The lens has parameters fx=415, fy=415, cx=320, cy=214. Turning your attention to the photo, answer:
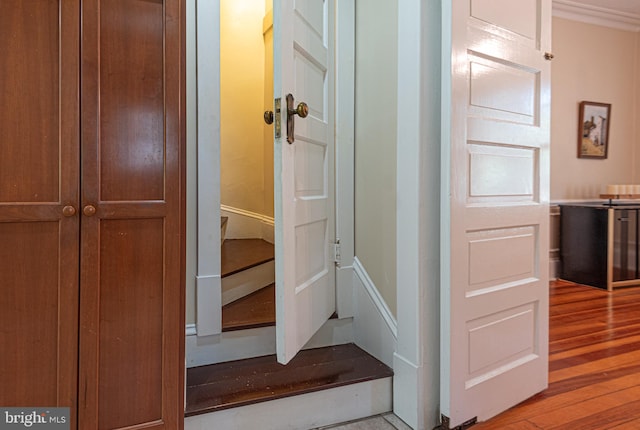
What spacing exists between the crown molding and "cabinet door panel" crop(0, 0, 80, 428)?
15.0ft

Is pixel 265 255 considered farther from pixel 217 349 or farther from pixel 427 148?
pixel 427 148

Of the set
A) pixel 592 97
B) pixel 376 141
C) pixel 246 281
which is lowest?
pixel 246 281

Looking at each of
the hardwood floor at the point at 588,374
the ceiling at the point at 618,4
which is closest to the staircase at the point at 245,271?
the hardwood floor at the point at 588,374

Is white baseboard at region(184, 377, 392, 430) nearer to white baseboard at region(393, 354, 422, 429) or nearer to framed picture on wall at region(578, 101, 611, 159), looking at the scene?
white baseboard at region(393, 354, 422, 429)

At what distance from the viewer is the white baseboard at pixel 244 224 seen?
10.8 feet

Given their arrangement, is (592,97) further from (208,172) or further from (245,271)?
(208,172)

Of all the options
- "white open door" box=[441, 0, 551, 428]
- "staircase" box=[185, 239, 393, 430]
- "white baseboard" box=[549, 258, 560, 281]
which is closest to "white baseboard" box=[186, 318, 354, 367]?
"staircase" box=[185, 239, 393, 430]

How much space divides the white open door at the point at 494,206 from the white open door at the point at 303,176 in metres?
0.55

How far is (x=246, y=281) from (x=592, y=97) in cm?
419

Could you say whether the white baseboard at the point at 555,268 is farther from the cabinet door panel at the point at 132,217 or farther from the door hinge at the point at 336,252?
the cabinet door panel at the point at 132,217

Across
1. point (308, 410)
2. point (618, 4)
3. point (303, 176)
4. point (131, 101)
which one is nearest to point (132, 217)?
point (131, 101)

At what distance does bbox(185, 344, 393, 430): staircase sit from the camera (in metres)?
1.47

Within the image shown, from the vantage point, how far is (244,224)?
Answer: 11.0 ft

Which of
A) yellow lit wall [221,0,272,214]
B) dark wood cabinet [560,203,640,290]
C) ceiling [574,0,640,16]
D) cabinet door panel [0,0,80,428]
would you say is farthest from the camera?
ceiling [574,0,640,16]
